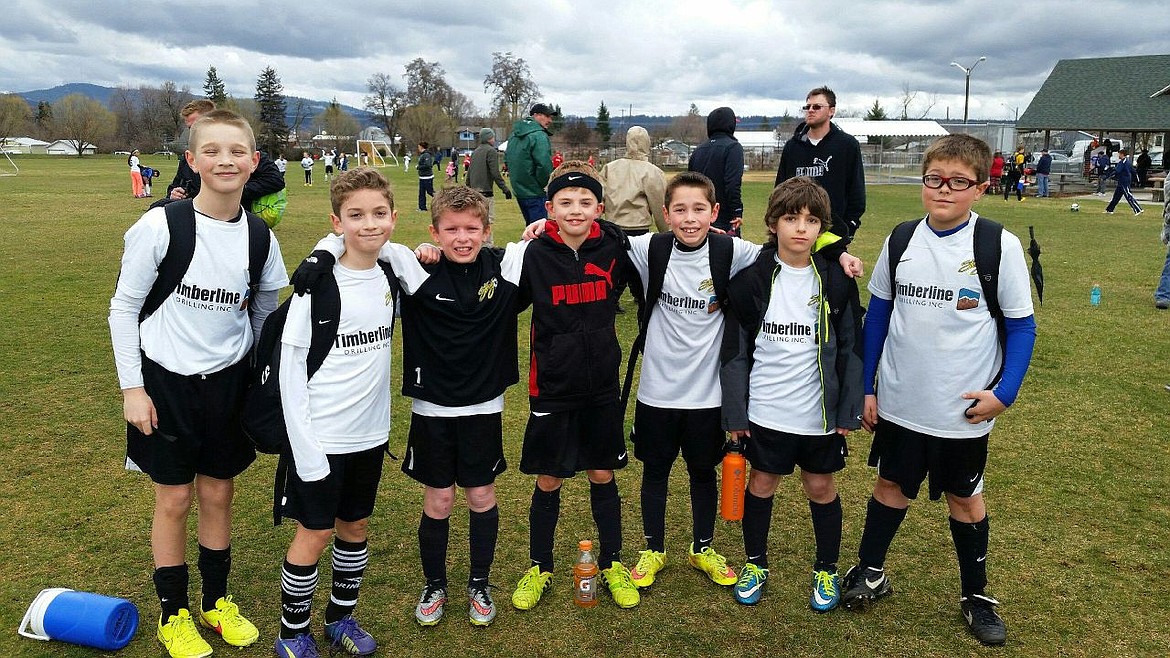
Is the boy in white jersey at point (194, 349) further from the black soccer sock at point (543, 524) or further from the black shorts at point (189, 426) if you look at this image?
the black soccer sock at point (543, 524)

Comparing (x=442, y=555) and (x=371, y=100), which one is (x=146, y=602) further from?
(x=371, y=100)

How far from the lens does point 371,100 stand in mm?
82875

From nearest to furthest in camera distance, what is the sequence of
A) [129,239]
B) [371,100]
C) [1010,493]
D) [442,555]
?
1. [129,239]
2. [442,555]
3. [1010,493]
4. [371,100]

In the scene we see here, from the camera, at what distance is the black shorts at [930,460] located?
10.2ft

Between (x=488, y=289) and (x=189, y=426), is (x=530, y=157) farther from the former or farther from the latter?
(x=189, y=426)

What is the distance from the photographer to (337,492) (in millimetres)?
2934

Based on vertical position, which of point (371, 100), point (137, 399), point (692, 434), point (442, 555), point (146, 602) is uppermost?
point (371, 100)

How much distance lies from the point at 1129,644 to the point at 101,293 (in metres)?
10.7

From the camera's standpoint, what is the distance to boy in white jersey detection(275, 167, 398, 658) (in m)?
2.79

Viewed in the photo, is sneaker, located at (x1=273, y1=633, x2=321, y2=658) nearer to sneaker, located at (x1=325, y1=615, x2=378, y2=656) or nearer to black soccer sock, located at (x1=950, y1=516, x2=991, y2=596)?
sneaker, located at (x1=325, y1=615, x2=378, y2=656)

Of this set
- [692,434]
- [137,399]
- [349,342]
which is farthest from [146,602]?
[692,434]

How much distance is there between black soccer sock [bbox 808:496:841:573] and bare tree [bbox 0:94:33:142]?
8715 centimetres

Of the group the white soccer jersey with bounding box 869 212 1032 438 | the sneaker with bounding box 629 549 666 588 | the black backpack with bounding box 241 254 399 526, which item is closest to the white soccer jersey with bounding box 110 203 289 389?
the black backpack with bounding box 241 254 399 526

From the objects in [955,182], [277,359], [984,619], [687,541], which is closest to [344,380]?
[277,359]
